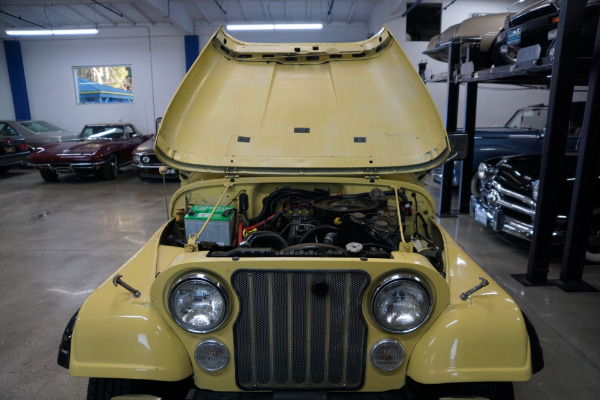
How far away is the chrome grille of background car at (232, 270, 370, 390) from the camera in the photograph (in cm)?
137

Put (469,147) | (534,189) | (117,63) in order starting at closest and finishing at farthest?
1. (534,189)
2. (469,147)
3. (117,63)

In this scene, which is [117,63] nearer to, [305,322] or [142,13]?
[142,13]

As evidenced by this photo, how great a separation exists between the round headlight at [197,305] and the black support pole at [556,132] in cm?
319

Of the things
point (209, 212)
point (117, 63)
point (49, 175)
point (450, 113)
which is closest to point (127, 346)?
point (209, 212)

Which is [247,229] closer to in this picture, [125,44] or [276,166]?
[276,166]

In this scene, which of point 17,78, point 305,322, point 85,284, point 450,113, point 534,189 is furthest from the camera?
point 17,78

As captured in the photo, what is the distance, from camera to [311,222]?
221cm

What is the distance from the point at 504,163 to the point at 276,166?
3.43 m

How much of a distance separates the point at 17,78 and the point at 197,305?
57.2ft

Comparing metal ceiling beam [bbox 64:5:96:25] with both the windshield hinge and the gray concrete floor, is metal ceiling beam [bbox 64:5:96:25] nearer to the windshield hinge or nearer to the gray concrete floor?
the gray concrete floor

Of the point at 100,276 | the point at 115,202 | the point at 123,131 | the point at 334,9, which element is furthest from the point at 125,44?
the point at 100,276

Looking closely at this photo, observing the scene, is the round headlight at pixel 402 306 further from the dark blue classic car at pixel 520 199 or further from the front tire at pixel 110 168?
the front tire at pixel 110 168

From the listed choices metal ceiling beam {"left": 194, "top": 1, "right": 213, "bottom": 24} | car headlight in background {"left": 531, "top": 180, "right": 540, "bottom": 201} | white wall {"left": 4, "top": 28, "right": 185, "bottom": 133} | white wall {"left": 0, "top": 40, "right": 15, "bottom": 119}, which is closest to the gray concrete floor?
car headlight in background {"left": 531, "top": 180, "right": 540, "bottom": 201}

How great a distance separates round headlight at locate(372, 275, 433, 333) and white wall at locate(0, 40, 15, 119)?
58.8ft
